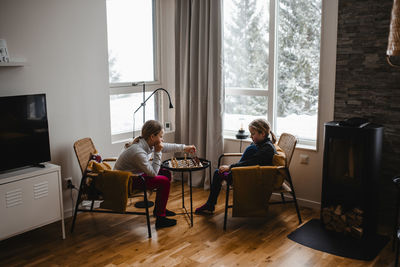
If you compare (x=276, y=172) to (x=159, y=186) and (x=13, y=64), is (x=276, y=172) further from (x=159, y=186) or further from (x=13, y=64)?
(x=13, y=64)

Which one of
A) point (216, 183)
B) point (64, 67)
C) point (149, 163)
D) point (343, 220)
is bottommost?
point (343, 220)

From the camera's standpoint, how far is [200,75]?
16.0ft

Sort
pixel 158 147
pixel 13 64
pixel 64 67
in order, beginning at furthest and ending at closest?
pixel 64 67 < pixel 158 147 < pixel 13 64

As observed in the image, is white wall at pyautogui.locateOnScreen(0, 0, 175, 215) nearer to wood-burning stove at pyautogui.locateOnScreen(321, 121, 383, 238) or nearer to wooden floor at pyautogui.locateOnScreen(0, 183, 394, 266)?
wooden floor at pyautogui.locateOnScreen(0, 183, 394, 266)

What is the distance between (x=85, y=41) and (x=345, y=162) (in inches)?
104

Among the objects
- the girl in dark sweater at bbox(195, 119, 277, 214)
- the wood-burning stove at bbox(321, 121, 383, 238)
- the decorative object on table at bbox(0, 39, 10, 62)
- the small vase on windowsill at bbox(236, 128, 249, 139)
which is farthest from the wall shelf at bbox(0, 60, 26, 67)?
the wood-burning stove at bbox(321, 121, 383, 238)

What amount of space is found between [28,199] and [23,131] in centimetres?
56

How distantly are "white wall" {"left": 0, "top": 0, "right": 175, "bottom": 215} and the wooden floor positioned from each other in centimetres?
56

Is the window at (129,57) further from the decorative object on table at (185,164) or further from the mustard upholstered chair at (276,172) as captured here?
the mustard upholstered chair at (276,172)

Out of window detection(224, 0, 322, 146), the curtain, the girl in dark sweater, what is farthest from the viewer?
the curtain

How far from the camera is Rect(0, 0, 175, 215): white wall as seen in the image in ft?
11.8

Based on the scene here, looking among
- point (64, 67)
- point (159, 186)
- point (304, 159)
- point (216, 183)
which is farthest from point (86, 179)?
point (304, 159)

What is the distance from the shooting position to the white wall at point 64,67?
3601 mm

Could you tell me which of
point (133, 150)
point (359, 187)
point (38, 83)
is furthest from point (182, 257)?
point (38, 83)
